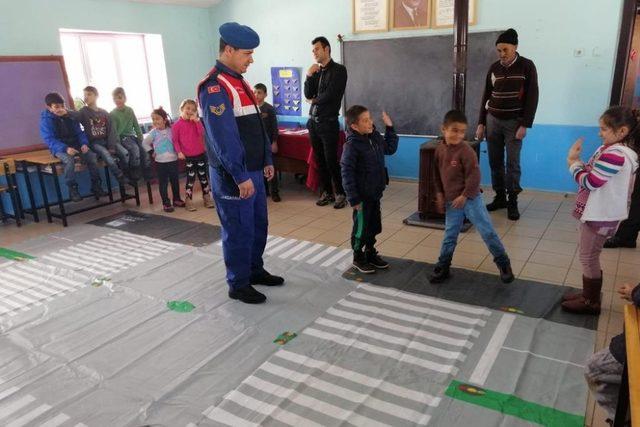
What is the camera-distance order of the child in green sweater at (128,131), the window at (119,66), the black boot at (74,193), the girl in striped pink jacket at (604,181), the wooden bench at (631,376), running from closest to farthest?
the wooden bench at (631,376) → the girl in striped pink jacket at (604,181) → the black boot at (74,193) → the child in green sweater at (128,131) → the window at (119,66)

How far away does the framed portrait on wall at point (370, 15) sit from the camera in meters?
5.77

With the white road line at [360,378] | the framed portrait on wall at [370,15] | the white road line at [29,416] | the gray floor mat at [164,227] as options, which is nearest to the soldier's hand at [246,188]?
the white road line at [360,378]

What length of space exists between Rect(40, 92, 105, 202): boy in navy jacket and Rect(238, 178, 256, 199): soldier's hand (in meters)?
3.09

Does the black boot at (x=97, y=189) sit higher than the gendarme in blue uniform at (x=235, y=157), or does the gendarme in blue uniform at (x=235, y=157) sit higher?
the gendarme in blue uniform at (x=235, y=157)

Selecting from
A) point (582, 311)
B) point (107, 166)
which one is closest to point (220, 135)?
point (582, 311)

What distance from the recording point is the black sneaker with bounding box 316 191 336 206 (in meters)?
5.31

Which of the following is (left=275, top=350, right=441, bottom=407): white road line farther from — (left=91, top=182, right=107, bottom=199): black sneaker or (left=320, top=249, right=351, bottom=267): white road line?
(left=91, top=182, right=107, bottom=199): black sneaker

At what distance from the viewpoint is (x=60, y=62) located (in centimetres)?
550

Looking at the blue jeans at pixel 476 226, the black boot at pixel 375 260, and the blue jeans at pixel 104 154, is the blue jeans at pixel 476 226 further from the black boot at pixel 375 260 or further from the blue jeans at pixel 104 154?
the blue jeans at pixel 104 154

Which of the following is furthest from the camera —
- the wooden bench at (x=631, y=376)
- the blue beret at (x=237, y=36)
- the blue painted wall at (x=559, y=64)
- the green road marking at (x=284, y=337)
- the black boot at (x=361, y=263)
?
the blue painted wall at (x=559, y=64)

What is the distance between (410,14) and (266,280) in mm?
3800

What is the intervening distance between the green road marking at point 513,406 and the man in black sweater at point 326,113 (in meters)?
3.13

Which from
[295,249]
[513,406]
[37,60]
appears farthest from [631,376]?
[37,60]

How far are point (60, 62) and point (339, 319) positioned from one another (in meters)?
4.62
